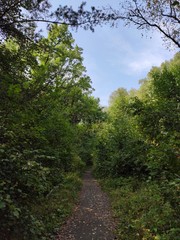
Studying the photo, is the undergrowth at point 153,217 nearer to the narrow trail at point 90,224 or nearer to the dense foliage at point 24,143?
the narrow trail at point 90,224

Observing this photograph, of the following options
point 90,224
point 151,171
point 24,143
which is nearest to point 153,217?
point 151,171

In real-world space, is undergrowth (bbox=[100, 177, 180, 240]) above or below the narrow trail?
above

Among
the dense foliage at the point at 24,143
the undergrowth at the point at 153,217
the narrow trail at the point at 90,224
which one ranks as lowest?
the narrow trail at the point at 90,224

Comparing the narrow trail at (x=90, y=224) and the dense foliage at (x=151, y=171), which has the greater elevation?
the dense foliage at (x=151, y=171)

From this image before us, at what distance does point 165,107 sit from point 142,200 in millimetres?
3721

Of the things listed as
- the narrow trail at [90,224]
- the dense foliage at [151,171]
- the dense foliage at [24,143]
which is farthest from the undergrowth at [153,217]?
the dense foliage at [24,143]

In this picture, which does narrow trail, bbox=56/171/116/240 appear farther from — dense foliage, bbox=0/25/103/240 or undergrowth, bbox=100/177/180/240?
dense foliage, bbox=0/25/103/240

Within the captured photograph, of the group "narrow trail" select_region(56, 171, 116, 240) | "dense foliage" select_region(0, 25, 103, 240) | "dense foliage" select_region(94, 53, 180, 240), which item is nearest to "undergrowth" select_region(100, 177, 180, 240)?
"dense foliage" select_region(94, 53, 180, 240)

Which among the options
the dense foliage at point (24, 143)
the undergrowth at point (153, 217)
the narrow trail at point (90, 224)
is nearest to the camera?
the dense foliage at point (24, 143)

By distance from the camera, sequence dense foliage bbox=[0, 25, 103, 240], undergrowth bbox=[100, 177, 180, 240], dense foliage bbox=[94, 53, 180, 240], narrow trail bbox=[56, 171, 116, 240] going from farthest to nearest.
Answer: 1. narrow trail bbox=[56, 171, 116, 240]
2. dense foliage bbox=[94, 53, 180, 240]
3. undergrowth bbox=[100, 177, 180, 240]
4. dense foliage bbox=[0, 25, 103, 240]

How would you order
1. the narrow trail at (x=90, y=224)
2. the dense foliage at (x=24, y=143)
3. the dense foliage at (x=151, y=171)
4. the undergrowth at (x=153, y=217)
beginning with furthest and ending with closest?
1. the narrow trail at (x=90, y=224)
2. the dense foliage at (x=151, y=171)
3. the undergrowth at (x=153, y=217)
4. the dense foliage at (x=24, y=143)

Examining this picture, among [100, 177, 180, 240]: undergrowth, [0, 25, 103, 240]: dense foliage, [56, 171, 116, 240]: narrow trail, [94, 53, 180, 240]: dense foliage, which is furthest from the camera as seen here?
[56, 171, 116, 240]: narrow trail

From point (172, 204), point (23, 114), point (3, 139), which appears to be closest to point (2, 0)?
point (23, 114)

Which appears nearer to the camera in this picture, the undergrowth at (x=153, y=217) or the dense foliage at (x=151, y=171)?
the undergrowth at (x=153, y=217)
